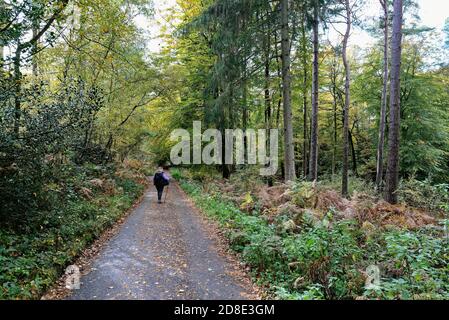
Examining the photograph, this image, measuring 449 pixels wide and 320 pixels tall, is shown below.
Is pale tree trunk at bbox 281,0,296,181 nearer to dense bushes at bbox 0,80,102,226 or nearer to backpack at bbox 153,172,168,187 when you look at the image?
backpack at bbox 153,172,168,187

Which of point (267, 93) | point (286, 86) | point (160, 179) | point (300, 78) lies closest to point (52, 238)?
point (160, 179)

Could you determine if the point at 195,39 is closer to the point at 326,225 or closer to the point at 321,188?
the point at 321,188

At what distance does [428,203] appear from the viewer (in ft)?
30.1

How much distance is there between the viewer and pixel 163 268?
19.6 ft

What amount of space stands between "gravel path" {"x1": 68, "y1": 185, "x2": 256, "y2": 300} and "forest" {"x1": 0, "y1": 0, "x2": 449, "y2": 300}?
1.71ft

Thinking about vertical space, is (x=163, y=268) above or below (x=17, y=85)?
below

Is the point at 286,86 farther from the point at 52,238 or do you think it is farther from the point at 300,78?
the point at 52,238

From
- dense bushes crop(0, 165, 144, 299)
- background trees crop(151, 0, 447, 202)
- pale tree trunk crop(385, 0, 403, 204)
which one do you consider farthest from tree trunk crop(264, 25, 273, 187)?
dense bushes crop(0, 165, 144, 299)

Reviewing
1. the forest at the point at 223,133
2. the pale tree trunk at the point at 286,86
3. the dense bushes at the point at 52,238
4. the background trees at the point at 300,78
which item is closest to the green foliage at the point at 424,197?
the forest at the point at 223,133

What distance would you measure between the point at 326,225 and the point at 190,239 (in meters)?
3.76

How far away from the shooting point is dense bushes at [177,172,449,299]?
4211 mm

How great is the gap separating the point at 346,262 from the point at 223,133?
13361 mm

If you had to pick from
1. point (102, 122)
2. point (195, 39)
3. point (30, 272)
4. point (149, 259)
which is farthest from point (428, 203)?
point (195, 39)

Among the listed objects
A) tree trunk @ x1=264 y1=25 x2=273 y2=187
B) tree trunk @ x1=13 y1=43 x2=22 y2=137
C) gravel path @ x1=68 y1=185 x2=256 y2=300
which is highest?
tree trunk @ x1=264 y1=25 x2=273 y2=187
